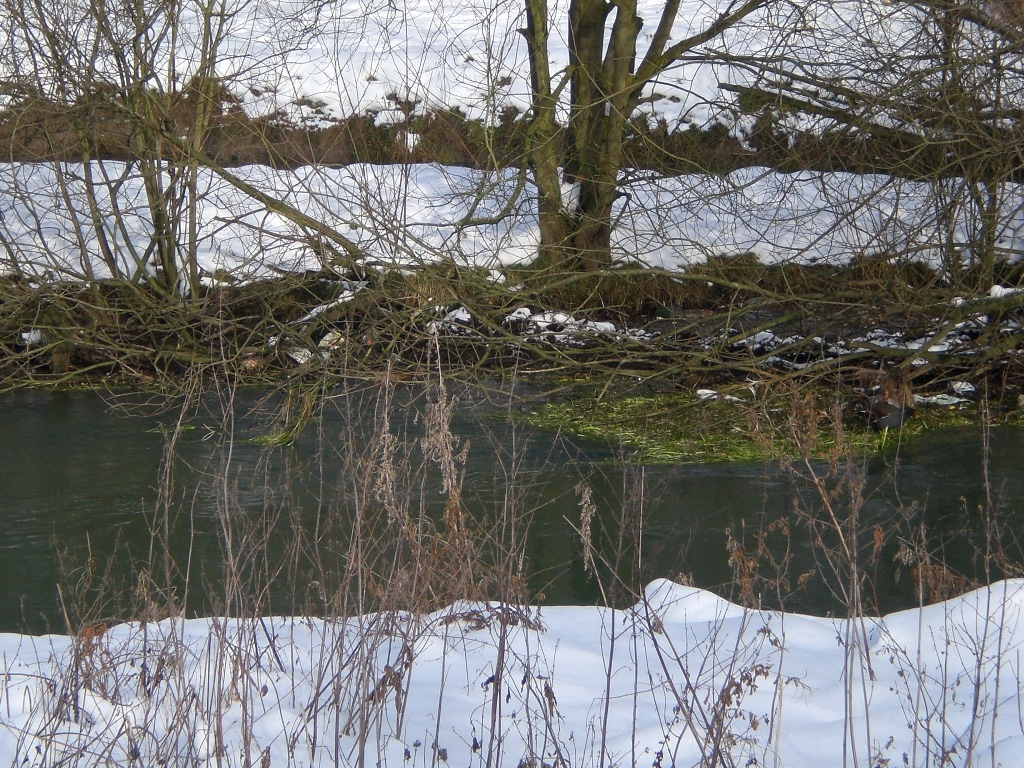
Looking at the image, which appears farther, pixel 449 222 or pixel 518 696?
pixel 449 222

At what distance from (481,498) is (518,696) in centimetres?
363

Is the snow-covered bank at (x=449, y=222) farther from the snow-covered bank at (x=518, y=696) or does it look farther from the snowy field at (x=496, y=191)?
the snow-covered bank at (x=518, y=696)

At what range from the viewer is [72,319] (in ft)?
31.7

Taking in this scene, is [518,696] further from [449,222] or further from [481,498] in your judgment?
[449,222]

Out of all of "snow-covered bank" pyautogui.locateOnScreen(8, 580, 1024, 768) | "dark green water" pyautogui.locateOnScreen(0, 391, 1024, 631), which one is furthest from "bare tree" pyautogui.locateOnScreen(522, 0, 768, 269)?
"snow-covered bank" pyautogui.locateOnScreen(8, 580, 1024, 768)

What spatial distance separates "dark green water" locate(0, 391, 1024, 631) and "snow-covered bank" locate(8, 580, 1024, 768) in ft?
3.24

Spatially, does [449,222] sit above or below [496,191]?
below

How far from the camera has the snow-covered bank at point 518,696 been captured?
2902 millimetres

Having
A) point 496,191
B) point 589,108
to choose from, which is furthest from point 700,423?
point 589,108

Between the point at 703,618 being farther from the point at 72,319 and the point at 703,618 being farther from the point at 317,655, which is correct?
the point at 72,319

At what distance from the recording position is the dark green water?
557 centimetres

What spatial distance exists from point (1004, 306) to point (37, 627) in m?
7.14

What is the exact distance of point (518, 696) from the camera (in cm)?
323

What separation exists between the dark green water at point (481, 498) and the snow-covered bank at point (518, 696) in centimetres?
99
